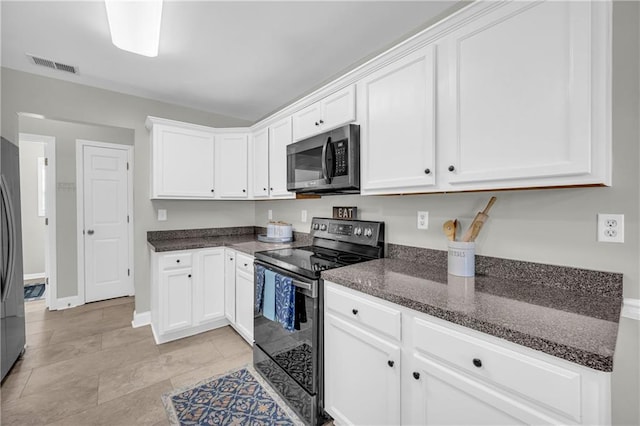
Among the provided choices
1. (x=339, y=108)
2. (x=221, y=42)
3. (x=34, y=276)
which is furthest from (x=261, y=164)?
(x=34, y=276)

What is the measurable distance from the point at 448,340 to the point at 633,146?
106 centimetres

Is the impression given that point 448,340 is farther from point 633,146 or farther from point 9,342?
point 9,342

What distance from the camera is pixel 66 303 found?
3494 mm

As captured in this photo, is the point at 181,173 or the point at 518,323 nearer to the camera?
the point at 518,323

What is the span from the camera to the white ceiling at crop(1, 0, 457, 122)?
5.67 ft

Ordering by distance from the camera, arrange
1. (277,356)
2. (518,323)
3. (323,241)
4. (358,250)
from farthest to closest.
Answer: (323,241)
(358,250)
(277,356)
(518,323)

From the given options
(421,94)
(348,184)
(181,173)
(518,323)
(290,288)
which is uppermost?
(421,94)

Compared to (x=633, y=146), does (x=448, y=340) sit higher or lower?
lower

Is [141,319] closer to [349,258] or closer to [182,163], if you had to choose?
[182,163]

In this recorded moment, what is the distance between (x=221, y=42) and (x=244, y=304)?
2.17 m

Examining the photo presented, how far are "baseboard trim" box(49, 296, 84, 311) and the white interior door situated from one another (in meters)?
0.10

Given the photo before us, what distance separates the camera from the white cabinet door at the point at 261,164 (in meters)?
2.85

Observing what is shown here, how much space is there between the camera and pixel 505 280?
1422 millimetres

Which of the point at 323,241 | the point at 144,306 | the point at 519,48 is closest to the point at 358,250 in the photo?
the point at 323,241
